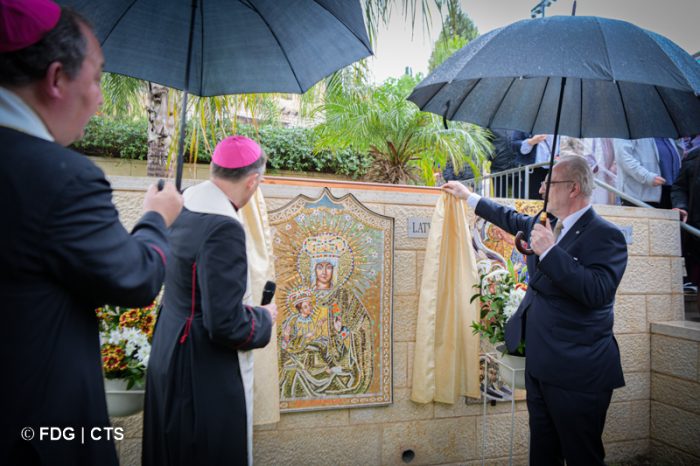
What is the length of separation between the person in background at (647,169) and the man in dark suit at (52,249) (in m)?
5.36

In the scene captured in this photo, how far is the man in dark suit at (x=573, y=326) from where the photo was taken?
2.44m

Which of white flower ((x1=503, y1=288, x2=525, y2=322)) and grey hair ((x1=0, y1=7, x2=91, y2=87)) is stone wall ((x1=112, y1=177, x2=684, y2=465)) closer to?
white flower ((x1=503, y1=288, x2=525, y2=322))

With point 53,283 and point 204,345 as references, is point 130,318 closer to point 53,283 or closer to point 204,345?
point 204,345

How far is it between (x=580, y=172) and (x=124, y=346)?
9.00 feet

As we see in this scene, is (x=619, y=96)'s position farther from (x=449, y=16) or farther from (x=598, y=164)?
(x=449, y=16)

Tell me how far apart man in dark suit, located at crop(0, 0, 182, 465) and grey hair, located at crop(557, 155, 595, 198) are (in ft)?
7.95

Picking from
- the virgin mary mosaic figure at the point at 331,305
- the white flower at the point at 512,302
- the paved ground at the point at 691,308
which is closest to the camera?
the white flower at the point at 512,302

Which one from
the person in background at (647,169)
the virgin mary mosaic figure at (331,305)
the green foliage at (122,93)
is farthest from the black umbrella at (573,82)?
the green foliage at (122,93)

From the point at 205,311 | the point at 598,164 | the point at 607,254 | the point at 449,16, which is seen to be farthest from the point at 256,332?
the point at 449,16

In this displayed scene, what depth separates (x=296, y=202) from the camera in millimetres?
3311

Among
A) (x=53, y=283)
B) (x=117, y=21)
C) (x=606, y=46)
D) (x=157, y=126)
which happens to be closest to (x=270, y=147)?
(x=157, y=126)

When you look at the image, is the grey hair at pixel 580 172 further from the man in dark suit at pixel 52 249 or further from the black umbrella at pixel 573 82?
the man in dark suit at pixel 52 249

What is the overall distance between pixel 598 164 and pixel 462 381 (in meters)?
3.41

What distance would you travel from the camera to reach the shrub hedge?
9.24 meters
